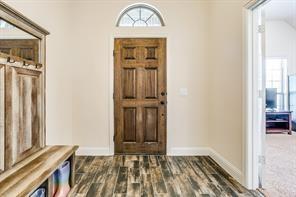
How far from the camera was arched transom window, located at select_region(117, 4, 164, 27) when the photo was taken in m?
4.25

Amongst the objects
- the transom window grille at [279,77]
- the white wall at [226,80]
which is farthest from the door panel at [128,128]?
the transom window grille at [279,77]

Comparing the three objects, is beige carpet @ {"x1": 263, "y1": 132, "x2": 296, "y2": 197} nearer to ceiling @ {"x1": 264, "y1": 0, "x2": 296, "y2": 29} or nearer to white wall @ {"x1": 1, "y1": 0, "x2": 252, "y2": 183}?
white wall @ {"x1": 1, "y1": 0, "x2": 252, "y2": 183}

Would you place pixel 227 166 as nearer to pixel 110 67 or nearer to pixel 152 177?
pixel 152 177

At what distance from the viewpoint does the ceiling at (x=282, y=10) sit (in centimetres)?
576

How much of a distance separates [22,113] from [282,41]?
7.50m

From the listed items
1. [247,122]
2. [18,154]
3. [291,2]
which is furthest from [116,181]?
[291,2]

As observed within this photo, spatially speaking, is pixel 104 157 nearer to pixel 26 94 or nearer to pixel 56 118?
pixel 56 118

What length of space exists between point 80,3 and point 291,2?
5.06 m

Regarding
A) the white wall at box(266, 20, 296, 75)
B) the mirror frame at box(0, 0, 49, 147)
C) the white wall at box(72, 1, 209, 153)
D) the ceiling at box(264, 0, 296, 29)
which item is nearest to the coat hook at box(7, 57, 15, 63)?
the mirror frame at box(0, 0, 49, 147)

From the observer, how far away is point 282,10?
6254 millimetres

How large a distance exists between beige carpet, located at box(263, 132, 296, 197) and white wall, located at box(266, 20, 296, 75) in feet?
9.09

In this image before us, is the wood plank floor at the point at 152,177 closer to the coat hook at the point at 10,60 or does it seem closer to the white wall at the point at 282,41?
the coat hook at the point at 10,60

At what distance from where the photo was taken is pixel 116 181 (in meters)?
2.91

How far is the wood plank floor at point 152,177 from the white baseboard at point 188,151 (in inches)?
5.6
